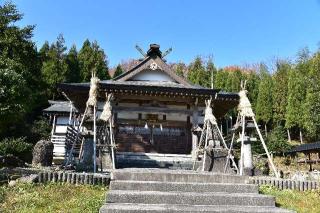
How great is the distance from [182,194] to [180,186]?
0.63 meters

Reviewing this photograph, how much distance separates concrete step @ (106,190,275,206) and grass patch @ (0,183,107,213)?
0.50 m

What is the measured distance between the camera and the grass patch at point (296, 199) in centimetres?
852

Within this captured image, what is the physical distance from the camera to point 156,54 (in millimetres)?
21016

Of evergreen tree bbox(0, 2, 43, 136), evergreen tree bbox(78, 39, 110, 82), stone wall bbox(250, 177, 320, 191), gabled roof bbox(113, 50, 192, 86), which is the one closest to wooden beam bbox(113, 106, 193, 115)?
gabled roof bbox(113, 50, 192, 86)

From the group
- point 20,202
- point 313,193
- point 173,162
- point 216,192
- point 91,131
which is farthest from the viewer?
point 173,162

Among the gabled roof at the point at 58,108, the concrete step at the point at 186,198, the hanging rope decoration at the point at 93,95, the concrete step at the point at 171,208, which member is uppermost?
the gabled roof at the point at 58,108

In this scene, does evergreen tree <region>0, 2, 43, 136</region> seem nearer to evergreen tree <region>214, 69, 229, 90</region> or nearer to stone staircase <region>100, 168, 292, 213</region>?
stone staircase <region>100, 168, 292, 213</region>

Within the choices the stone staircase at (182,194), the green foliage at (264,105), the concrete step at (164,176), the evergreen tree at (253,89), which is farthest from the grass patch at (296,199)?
the evergreen tree at (253,89)

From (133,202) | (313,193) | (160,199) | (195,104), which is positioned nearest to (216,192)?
(160,199)

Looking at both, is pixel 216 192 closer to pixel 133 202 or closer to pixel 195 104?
pixel 133 202

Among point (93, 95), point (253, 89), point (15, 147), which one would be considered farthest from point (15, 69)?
point (253, 89)

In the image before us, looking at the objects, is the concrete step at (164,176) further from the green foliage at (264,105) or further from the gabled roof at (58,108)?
the green foliage at (264,105)

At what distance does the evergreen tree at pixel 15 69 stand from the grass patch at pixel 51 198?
555cm

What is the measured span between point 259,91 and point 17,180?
3599cm
